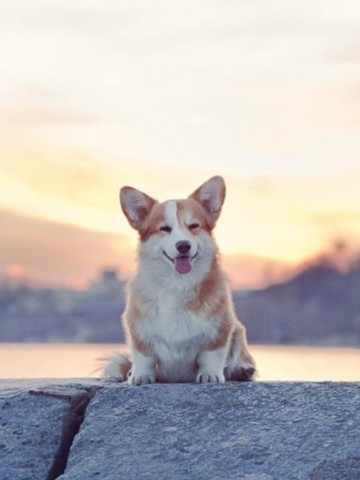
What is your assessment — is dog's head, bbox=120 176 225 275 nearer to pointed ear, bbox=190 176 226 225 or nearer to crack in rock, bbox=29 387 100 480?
pointed ear, bbox=190 176 226 225

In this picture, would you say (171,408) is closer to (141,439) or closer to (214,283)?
(141,439)

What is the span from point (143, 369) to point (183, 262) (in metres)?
0.78

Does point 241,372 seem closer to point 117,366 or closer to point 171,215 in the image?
point 117,366

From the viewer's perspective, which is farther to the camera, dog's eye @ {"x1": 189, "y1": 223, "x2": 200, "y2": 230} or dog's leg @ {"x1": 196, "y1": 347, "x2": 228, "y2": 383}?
dog's leg @ {"x1": 196, "y1": 347, "x2": 228, "y2": 383}

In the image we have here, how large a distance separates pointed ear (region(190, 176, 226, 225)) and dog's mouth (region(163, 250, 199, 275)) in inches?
14.5

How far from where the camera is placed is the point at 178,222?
8109 mm

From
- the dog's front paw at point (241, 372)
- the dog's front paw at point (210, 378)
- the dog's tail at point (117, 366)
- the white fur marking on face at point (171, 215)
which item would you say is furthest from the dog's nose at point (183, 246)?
the dog's tail at point (117, 366)

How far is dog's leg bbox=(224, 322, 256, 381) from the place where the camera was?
8664 mm

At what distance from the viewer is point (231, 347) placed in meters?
8.66

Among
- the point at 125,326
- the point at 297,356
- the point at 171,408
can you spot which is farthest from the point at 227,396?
the point at 297,356

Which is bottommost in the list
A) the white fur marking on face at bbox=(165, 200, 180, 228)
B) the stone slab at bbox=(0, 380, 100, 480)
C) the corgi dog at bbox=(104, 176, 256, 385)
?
the stone slab at bbox=(0, 380, 100, 480)

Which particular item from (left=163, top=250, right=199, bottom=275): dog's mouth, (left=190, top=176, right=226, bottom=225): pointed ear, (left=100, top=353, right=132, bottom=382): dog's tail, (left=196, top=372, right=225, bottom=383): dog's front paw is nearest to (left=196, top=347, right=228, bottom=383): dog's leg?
(left=196, top=372, right=225, bottom=383): dog's front paw

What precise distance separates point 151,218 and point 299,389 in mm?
1439

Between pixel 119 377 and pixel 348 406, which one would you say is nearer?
pixel 348 406
